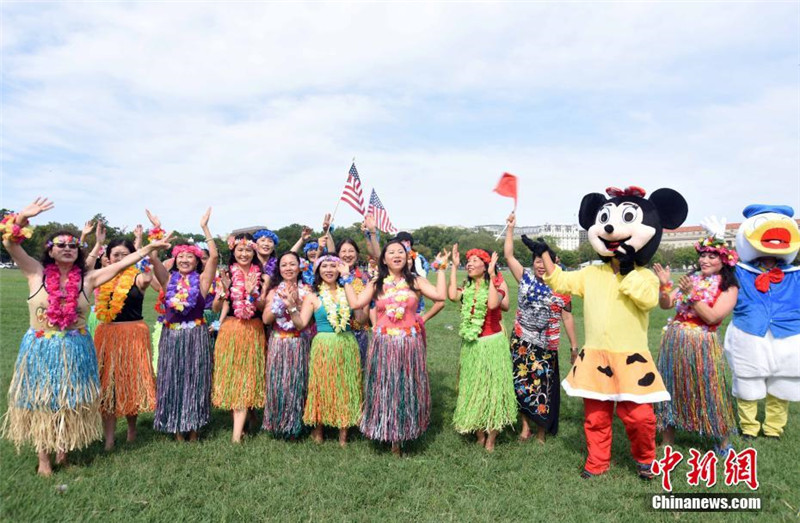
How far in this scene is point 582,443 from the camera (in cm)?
565

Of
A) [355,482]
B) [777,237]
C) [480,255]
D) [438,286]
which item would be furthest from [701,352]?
[355,482]

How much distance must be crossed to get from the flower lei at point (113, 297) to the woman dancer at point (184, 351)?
398 mm

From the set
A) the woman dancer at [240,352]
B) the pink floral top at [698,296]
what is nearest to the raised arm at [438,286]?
the woman dancer at [240,352]

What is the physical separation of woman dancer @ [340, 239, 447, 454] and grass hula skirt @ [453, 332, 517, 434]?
1.44ft

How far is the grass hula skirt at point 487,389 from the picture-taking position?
529 cm

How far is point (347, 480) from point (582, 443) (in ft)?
8.95

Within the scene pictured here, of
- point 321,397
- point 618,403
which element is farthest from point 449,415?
point 618,403

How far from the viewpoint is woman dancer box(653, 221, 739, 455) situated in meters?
5.10

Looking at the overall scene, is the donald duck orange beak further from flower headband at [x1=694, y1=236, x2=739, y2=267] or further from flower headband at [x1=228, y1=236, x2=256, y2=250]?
flower headband at [x1=228, y1=236, x2=256, y2=250]

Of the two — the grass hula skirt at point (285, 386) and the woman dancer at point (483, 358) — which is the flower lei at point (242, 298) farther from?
the woman dancer at point (483, 358)

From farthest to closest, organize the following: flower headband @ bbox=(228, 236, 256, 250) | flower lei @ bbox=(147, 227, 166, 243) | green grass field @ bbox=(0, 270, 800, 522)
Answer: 1. flower headband @ bbox=(228, 236, 256, 250)
2. flower lei @ bbox=(147, 227, 166, 243)
3. green grass field @ bbox=(0, 270, 800, 522)

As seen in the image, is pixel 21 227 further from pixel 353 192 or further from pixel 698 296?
pixel 698 296

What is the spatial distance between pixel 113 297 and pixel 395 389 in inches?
130

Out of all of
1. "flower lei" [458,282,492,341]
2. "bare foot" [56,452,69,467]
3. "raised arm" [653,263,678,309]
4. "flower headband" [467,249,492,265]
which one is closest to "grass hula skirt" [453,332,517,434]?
"flower lei" [458,282,492,341]
